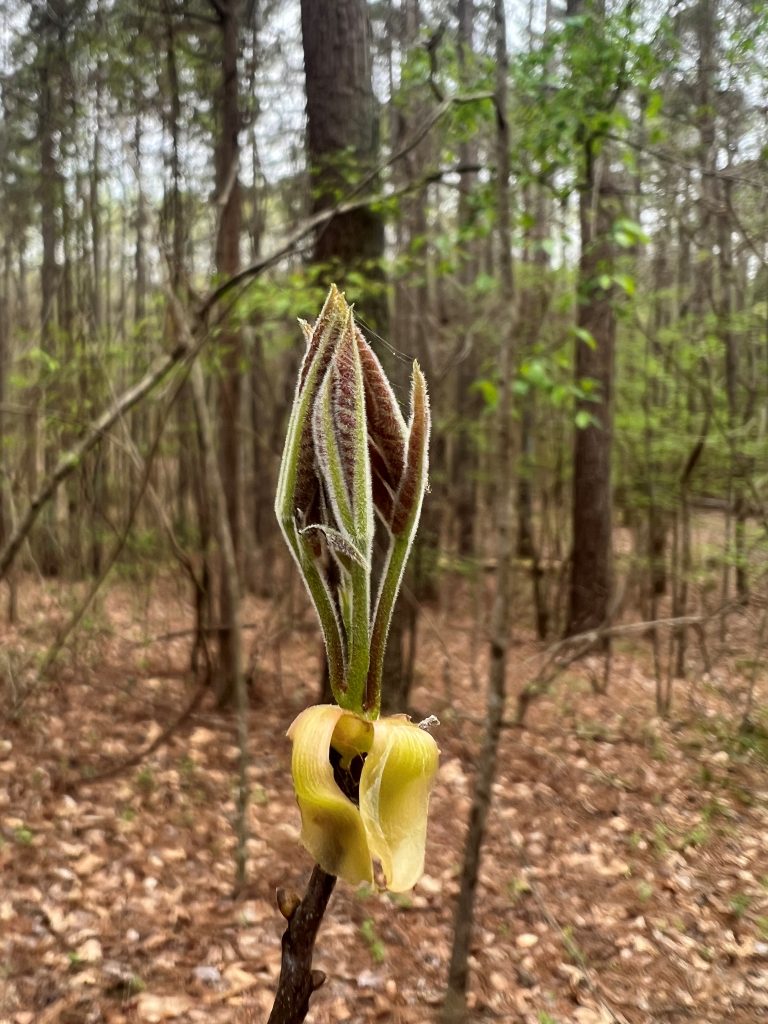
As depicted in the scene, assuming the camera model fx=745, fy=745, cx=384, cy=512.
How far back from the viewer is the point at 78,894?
396cm

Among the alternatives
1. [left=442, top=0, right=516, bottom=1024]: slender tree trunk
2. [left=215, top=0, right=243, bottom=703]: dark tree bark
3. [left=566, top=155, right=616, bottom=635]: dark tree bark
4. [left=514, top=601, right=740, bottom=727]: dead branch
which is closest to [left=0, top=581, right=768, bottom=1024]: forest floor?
[left=514, top=601, right=740, bottom=727]: dead branch

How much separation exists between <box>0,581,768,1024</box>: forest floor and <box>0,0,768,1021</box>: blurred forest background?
1.20 ft

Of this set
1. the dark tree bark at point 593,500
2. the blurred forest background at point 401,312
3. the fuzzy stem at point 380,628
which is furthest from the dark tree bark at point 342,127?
the fuzzy stem at point 380,628

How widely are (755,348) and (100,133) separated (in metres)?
7.71

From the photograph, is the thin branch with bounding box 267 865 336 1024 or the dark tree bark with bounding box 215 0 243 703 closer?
the thin branch with bounding box 267 865 336 1024

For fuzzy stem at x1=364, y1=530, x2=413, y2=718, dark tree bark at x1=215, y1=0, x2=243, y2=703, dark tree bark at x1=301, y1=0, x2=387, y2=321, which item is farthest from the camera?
dark tree bark at x1=215, y1=0, x2=243, y2=703

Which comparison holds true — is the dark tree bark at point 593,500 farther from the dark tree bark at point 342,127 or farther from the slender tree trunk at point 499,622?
the slender tree trunk at point 499,622

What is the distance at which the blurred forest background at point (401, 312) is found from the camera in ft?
13.8

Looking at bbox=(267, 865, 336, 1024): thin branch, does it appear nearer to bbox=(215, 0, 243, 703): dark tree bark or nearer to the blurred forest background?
the blurred forest background

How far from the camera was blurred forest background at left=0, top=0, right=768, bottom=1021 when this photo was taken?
4211mm

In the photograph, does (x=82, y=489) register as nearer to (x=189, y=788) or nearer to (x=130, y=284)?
(x=189, y=788)

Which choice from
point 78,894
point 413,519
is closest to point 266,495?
point 78,894

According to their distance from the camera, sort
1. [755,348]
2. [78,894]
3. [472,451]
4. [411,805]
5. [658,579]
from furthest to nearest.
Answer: [472,451] → [658,579] → [755,348] → [78,894] → [411,805]

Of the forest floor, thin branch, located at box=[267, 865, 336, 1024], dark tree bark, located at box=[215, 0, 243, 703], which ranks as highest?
dark tree bark, located at box=[215, 0, 243, 703]
